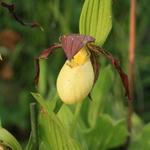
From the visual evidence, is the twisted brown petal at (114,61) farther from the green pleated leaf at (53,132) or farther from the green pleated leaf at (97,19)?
the green pleated leaf at (53,132)

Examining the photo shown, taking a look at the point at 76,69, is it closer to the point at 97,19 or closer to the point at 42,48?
the point at 97,19

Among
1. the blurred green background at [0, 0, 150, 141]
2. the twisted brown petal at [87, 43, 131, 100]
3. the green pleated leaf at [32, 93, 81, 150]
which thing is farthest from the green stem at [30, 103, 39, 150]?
the blurred green background at [0, 0, 150, 141]

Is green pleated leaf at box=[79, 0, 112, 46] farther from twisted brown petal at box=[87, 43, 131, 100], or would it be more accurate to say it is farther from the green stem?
the green stem

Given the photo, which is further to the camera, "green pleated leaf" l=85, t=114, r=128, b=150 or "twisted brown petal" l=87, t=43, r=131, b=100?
"green pleated leaf" l=85, t=114, r=128, b=150

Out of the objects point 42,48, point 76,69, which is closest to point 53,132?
point 76,69

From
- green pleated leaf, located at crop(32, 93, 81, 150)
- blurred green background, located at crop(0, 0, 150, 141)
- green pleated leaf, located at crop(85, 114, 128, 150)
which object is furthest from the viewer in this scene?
blurred green background, located at crop(0, 0, 150, 141)

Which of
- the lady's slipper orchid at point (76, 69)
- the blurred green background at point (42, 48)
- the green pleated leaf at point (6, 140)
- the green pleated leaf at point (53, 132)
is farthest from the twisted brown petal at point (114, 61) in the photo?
the blurred green background at point (42, 48)
